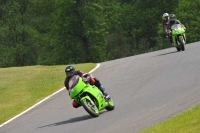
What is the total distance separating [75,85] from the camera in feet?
→ 49.2

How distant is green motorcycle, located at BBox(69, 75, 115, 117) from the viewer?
14.9 m

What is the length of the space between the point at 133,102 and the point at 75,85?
6.73 ft

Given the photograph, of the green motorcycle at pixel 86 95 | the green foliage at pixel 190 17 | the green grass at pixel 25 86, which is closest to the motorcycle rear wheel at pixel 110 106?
the green motorcycle at pixel 86 95

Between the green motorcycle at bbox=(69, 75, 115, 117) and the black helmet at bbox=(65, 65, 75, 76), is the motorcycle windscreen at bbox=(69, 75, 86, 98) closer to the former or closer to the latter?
the green motorcycle at bbox=(69, 75, 115, 117)

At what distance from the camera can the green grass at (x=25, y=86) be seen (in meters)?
21.4

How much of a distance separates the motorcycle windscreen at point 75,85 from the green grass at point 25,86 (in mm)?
4734

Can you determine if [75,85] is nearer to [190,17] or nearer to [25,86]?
[25,86]

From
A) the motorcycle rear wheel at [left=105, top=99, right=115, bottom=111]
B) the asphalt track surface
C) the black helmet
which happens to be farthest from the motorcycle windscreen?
the motorcycle rear wheel at [left=105, top=99, right=115, bottom=111]

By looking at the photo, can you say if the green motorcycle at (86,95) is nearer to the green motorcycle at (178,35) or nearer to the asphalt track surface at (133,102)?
the asphalt track surface at (133,102)

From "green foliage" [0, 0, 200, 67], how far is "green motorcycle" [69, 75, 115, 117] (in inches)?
1837

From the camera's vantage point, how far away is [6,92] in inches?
990

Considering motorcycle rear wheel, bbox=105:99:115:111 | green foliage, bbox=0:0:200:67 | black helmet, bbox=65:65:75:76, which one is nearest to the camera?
black helmet, bbox=65:65:75:76

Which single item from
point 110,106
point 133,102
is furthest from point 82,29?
point 110,106

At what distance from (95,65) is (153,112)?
51.6 ft
